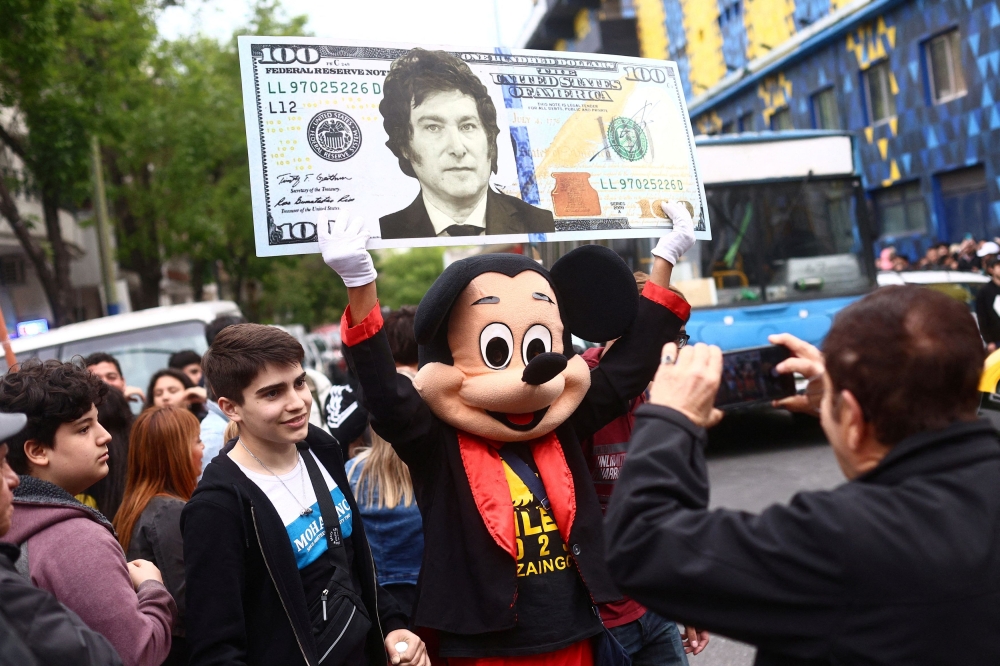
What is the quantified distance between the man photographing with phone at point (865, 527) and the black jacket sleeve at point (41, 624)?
1047 mm

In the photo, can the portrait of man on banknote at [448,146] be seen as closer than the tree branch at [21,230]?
Yes

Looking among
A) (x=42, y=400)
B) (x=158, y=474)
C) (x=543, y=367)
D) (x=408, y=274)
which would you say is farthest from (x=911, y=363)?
(x=408, y=274)

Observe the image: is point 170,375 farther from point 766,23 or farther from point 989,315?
point 766,23

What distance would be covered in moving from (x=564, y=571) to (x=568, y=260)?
3.09 ft

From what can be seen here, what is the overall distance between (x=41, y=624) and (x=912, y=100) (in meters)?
20.2

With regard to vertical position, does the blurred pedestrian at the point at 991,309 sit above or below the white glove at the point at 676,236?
below

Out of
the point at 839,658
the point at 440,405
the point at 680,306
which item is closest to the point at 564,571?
the point at 440,405

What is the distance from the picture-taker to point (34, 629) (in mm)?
1752

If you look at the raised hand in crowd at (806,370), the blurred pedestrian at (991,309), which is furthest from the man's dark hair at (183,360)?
the blurred pedestrian at (991,309)

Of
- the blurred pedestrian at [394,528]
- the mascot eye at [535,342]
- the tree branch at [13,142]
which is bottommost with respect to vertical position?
the blurred pedestrian at [394,528]

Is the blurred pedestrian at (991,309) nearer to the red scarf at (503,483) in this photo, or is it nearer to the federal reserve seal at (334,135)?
the red scarf at (503,483)

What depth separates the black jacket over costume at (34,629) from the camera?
1.69m

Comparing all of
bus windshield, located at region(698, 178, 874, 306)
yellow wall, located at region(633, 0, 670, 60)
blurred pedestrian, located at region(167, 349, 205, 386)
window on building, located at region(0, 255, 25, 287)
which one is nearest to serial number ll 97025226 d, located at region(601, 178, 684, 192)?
blurred pedestrian, located at region(167, 349, 205, 386)

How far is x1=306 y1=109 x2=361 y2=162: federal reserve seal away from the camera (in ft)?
9.02
